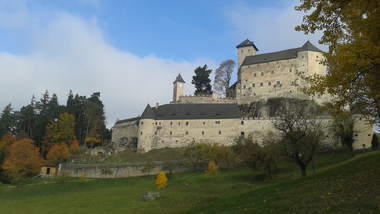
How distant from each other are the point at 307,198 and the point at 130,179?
30.2 m

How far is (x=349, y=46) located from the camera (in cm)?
884

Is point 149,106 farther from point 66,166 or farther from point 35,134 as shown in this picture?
point 35,134

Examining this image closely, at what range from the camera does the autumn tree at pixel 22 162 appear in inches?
1594

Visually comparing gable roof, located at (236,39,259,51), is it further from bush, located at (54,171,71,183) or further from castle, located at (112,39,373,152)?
bush, located at (54,171,71,183)

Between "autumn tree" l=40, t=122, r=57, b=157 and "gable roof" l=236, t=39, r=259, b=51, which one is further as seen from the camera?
"gable roof" l=236, t=39, r=259, b=51

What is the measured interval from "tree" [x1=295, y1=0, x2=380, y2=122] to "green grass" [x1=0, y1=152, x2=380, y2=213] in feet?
11.8

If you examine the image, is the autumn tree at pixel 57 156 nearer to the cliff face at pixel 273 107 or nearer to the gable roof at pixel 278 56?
the cliff face at pixel 273 107

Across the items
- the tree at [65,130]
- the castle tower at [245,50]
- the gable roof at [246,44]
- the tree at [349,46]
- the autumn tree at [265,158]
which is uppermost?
the gable roof at [246,44]

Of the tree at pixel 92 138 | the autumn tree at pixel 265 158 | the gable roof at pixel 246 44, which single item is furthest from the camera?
the gable roof at pixel 246 44

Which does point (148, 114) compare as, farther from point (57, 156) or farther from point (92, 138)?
point (57, 156)

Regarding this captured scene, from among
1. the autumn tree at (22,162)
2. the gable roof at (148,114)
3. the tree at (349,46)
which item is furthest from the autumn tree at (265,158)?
the autumn tree at (22,162)

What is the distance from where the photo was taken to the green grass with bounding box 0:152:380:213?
10906 mm

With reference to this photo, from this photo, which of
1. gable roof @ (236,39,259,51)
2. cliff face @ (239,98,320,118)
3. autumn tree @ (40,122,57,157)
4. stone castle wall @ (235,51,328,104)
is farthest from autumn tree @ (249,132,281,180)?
gable roof @ (236,39,259,51)

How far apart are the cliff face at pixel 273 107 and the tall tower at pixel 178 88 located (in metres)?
16.2
